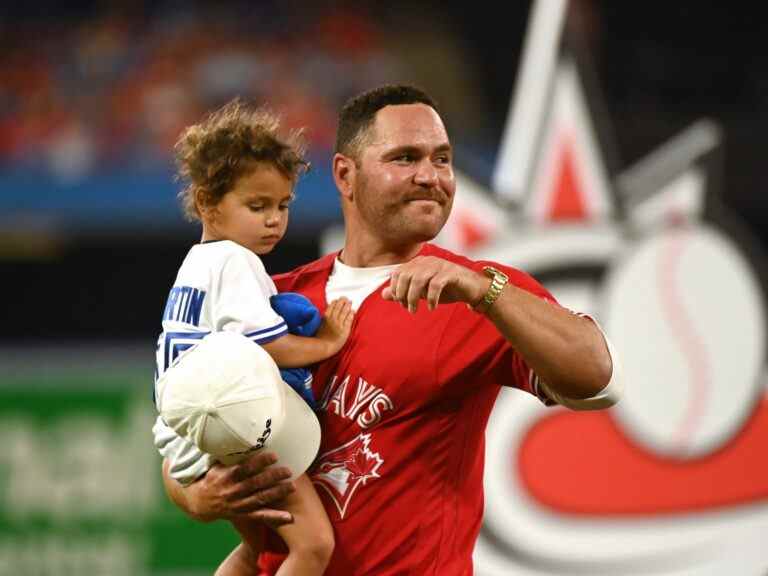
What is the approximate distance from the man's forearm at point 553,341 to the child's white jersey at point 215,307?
48 centimetres

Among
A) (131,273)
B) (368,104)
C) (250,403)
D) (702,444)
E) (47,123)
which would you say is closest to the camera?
(250,403)

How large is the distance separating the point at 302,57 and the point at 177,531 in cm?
367

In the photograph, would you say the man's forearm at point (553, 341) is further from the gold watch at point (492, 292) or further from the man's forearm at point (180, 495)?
the man's forearm at point (180, 495)

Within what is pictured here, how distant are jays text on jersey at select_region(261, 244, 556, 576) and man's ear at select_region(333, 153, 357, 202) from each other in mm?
395

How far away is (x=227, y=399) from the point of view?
6.80 ft

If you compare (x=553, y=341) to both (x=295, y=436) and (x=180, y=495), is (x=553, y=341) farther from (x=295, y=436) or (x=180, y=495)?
(x=180, y=495)

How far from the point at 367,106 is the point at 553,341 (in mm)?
773

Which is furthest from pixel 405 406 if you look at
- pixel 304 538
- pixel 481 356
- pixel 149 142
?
pixel 149 142

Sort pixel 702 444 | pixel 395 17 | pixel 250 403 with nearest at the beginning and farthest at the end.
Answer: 1. pixel 250 403
2. pixel 702 444
3. pixel 395 17

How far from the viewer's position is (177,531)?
6.14m

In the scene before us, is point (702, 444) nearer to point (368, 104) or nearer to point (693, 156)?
point (693, 156)

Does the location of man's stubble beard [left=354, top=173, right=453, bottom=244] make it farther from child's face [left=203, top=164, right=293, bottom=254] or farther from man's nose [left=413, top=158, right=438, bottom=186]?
child's face [left=203, top=164, right=293, bottom=254]

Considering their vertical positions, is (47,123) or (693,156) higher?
(47,123)

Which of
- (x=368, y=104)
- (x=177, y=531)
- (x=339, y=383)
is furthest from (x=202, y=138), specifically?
(x=177, y=531)
